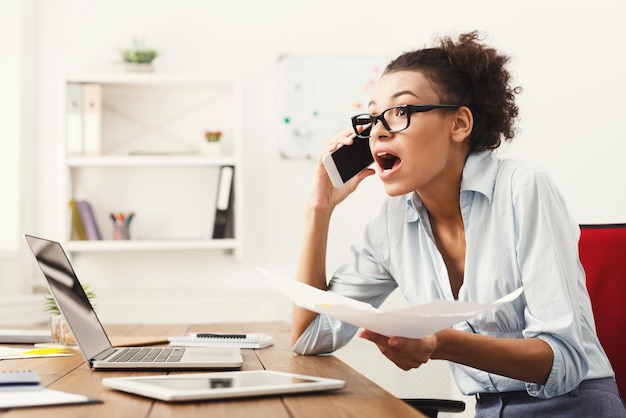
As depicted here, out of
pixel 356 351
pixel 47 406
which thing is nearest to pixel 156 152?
pixel 356 351

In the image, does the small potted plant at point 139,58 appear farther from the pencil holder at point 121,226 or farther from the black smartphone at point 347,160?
the black smartphone at point 347,160

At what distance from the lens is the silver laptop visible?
115cm

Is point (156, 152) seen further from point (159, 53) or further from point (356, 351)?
point (356, 351)

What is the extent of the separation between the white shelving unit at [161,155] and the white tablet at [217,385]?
1.95 metres

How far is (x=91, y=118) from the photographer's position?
2867 millimetres

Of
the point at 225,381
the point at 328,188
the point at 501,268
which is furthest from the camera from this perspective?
the point at 328,188

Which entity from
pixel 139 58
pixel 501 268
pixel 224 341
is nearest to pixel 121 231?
pixel 139 58

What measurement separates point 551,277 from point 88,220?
2.08 meters

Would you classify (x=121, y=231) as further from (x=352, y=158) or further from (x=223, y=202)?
(x=352, y=158)

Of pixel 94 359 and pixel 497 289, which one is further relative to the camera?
pixel 497 289

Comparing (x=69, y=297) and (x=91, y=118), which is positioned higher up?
(x=91, y=118)

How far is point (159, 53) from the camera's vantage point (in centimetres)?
302

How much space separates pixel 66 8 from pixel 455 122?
2105 mm

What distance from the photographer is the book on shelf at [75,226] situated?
289 centimetres
